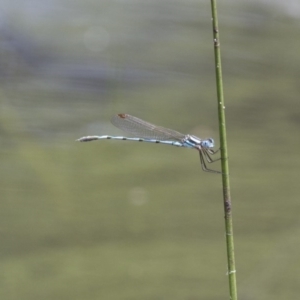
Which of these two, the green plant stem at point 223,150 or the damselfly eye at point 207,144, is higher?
the damselfly eye at point 207,144

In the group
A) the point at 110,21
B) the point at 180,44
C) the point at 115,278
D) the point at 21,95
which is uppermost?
the point at 110,21

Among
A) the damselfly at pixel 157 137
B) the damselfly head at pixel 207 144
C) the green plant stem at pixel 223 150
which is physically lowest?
the green plant stem at pixel 223 150

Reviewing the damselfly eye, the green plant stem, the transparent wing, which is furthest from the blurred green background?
the green plant stem

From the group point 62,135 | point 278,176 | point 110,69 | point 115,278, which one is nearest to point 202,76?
point 110,69

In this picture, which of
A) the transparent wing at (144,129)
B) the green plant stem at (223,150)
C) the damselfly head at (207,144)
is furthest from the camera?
the transparent wing at (144,129)

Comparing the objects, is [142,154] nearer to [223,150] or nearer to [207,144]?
[207,144]

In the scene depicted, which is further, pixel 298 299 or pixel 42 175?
pixel 42 175

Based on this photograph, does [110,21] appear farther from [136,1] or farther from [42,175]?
[42,175]

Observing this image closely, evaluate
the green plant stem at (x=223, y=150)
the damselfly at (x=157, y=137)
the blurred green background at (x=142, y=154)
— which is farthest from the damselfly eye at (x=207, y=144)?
the blurred green background at (x=142, y=154)

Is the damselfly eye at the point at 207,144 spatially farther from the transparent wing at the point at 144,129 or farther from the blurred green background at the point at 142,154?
the blurred green background at the point at 142,154
